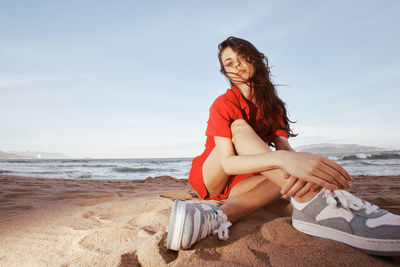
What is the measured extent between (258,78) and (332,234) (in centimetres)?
118

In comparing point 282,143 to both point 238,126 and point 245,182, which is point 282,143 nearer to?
point 245,182

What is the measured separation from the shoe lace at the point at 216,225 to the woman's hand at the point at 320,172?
43cm

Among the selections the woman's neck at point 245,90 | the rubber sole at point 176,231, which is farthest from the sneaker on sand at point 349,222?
the woman's neck at point 245,90

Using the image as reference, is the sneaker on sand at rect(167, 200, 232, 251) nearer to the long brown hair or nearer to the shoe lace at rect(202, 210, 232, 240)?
the shoe lace at rect(202, 210, 232, 240)

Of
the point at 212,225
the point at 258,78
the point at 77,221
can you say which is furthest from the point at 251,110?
the point at 77,221

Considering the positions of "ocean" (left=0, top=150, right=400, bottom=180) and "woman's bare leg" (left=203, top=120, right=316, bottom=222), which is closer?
"woman's bare leg" (left=203, top=120, right=316, bottom=222)

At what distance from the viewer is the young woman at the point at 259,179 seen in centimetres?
101

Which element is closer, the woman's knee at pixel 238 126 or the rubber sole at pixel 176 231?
the rubber sole at pixel 176 231

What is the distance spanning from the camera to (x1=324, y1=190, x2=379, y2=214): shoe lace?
3.52 feet

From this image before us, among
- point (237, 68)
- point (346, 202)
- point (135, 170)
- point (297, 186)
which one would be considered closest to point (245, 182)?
point (297, 186)

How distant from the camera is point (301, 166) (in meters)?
1.06

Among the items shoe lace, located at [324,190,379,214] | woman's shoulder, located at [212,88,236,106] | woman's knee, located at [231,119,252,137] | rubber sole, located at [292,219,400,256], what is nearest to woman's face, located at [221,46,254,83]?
woman's shoulder, located at [212,88,236,106]

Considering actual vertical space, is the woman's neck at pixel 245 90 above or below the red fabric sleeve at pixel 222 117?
above

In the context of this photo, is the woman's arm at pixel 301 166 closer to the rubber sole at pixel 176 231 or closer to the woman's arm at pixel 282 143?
the rubber sole at pixel 176 231
